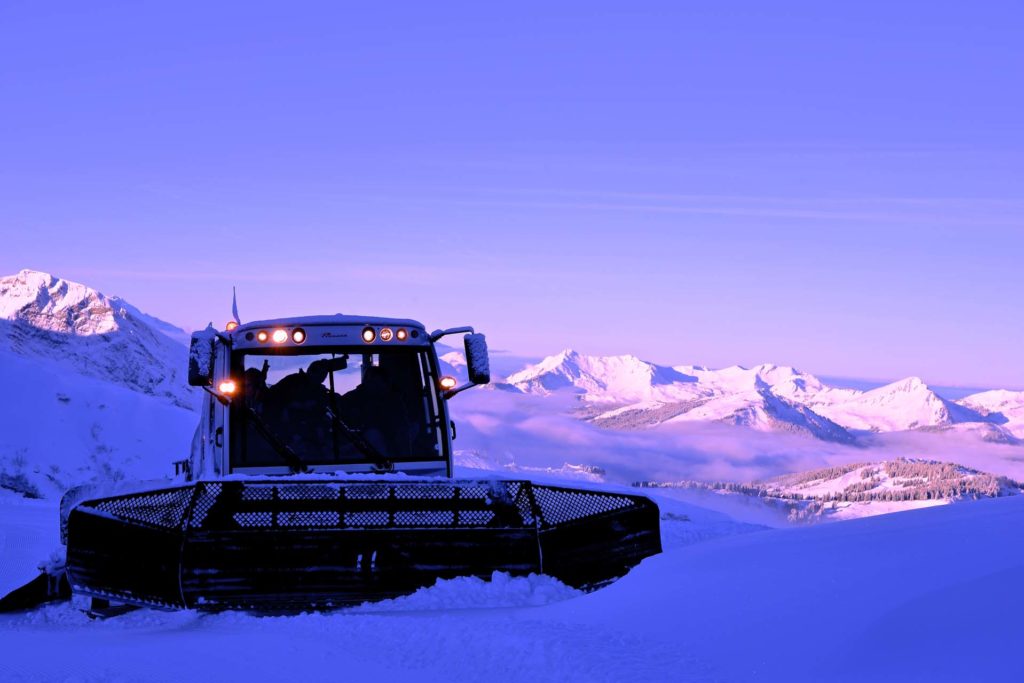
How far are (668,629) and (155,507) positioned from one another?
10.9 ft

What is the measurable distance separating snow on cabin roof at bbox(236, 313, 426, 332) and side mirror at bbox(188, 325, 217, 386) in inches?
38.4

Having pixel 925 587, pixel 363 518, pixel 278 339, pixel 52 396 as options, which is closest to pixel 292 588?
pixel 363 518

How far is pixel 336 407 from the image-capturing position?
8.92 meters

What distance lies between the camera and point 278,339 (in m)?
9.06

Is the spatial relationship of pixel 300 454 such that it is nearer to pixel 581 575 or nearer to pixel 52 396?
pixel 581 575

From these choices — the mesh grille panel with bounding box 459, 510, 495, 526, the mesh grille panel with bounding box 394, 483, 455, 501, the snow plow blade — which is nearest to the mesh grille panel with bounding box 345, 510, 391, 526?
the snow plow blade

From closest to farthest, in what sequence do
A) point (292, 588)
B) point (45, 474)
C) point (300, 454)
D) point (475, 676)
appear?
point (475, 676), point (292, 588), point (300, 454), point (45, 474)

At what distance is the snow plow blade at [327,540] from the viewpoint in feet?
23.4

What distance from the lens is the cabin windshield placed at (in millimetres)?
8844

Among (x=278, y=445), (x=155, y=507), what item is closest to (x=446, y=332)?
(x=278, y=445)

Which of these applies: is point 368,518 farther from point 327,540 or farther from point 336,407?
point 336,407

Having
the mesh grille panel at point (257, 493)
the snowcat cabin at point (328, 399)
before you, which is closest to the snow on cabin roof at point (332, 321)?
the snowcat cabin at point (328, 399)

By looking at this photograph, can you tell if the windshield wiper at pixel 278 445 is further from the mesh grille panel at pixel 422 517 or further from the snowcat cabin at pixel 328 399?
the mesh grille panel at pixel 422 517

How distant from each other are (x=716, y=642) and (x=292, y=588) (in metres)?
2.71
